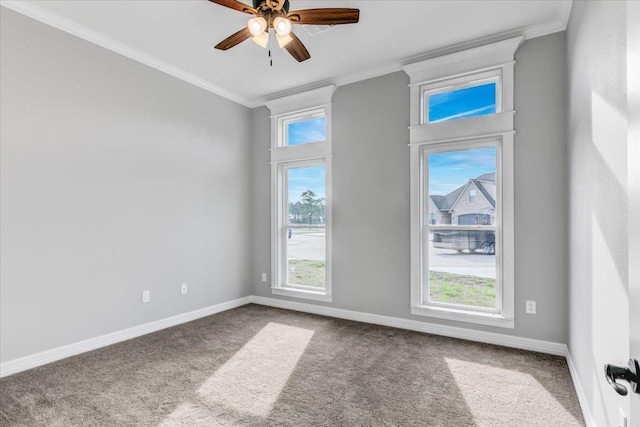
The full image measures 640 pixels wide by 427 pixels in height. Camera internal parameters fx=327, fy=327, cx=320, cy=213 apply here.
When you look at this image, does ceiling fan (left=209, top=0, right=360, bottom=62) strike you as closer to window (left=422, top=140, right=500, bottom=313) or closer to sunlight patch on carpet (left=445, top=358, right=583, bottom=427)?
window (left=422, top=140, right=500, bottom=313)

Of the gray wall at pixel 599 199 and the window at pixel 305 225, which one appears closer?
the gray wall at pixel 599 199

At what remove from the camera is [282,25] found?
2.19 m

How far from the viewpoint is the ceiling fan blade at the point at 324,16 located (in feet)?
7.00

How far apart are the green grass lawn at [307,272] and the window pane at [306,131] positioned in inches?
64.2

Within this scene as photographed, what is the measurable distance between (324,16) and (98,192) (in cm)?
258

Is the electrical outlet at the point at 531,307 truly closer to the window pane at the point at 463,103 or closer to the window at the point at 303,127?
the window pane at the point at 463,103

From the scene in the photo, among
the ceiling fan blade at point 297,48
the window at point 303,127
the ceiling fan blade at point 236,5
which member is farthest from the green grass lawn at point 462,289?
the ceiling fan blade at point 236,5

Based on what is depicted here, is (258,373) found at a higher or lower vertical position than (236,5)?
lower

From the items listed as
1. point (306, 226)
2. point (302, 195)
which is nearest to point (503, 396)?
point (306, 226)

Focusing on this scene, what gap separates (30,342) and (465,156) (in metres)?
4.24

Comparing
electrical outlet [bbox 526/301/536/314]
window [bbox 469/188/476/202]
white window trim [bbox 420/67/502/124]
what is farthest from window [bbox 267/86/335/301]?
electrical outlet [bbox 526/301/536/314]

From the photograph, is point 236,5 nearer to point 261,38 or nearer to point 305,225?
point 261,38

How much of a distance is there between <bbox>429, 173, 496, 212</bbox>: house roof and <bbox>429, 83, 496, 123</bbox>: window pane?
0.64 metres

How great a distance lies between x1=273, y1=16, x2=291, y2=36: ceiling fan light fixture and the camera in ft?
7.13
